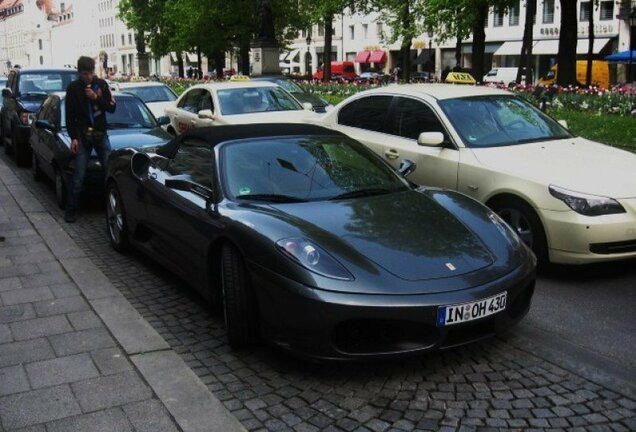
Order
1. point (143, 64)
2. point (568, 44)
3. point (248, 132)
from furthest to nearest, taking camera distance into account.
Answer: point (143, 64)
point (568, 44)
point (248, 132)

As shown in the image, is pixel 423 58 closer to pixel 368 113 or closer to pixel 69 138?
pixel 69 138

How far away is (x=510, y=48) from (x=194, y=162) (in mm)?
58857

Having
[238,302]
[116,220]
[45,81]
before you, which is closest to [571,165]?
[238,302]

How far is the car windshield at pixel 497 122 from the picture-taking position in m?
6.99

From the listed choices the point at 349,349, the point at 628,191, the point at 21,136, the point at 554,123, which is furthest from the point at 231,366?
the point at 21,136

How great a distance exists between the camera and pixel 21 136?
42.4 feet

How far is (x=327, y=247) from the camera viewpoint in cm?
408

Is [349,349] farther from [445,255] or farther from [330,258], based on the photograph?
[445,255]

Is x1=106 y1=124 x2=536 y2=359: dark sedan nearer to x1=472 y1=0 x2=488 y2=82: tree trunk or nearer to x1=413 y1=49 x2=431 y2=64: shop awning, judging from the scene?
x1=472 y1=0 x2=488 y2=82: tree trunk

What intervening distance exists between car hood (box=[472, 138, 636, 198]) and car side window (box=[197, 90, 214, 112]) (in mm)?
6727

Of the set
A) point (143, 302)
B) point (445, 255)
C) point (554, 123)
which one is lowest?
point (143, 302)

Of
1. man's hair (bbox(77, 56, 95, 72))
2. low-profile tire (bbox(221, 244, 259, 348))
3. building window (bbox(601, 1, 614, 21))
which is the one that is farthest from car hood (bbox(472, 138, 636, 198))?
building window (bbox(601, 1, 614, 21))

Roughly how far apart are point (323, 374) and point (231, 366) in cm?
57

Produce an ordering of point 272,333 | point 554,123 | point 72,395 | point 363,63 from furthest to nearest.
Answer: point 363,63, point 554,123, point 272,333, point 72,395
